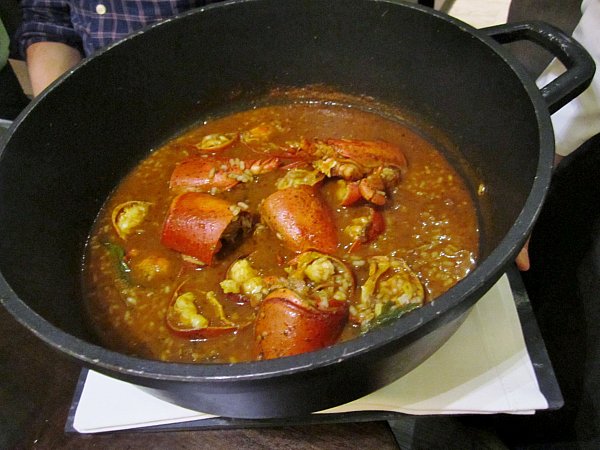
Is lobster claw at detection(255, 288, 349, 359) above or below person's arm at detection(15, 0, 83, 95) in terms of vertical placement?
above

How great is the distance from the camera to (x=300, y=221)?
113 centimetres

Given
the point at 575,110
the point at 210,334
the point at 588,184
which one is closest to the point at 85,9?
the point at 210,334

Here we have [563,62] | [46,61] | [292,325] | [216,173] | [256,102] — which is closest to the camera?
[292,325]

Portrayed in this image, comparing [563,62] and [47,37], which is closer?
[563,62]

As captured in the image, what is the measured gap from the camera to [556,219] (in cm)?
148

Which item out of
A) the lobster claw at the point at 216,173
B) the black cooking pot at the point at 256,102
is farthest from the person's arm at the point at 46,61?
the lobster claw at the point at 216,173

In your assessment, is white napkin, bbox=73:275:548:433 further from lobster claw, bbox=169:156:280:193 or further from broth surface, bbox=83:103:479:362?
lobster claw, bbox=169:156:280:193

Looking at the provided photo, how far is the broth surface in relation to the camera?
42.0 inches

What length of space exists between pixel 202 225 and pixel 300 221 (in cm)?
21

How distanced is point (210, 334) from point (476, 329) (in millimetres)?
527

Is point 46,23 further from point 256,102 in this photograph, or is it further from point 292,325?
point 292,325

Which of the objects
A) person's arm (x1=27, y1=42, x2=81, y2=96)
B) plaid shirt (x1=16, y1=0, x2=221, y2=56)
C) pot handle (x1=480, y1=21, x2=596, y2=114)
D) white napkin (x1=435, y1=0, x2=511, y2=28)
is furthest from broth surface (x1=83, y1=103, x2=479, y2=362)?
white napkin (x1=435, y1=0, x2=511, y2=28)

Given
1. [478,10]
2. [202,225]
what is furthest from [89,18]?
[478,10]

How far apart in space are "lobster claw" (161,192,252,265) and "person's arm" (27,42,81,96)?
100 cm
